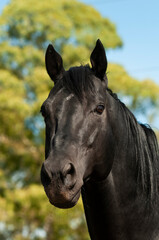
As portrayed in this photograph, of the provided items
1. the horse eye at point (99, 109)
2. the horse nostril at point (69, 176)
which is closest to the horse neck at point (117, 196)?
the horse eye at point (99, 109)

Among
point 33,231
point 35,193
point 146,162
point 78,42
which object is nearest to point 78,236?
point 33,231

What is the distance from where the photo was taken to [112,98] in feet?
10.2

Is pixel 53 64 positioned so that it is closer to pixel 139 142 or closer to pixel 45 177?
pixel 139 142

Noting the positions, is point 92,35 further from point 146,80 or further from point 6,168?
point 6,168

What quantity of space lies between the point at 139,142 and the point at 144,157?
123 mm

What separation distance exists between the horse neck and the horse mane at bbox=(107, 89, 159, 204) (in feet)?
0.11

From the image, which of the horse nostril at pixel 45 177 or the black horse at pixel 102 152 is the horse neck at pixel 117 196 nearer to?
the black horse at pixel 102 152

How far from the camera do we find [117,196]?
9.52 ft

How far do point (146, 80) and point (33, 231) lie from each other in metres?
7.70

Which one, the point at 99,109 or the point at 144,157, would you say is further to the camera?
the point at 144,157

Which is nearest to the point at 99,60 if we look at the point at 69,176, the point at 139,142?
the point at 139,142

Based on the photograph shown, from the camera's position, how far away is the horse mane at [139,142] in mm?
2852

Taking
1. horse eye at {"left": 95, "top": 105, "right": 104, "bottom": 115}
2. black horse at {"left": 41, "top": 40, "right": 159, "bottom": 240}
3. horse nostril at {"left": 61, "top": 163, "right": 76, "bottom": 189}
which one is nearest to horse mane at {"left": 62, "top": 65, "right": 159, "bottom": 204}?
black horse at {"left": 41, "top": 40, "right": 159, "bottom": 240}

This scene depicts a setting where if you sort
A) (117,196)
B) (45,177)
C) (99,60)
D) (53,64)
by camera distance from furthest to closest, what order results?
(53,64) → (99,60) → (117,196) → (45,177)
